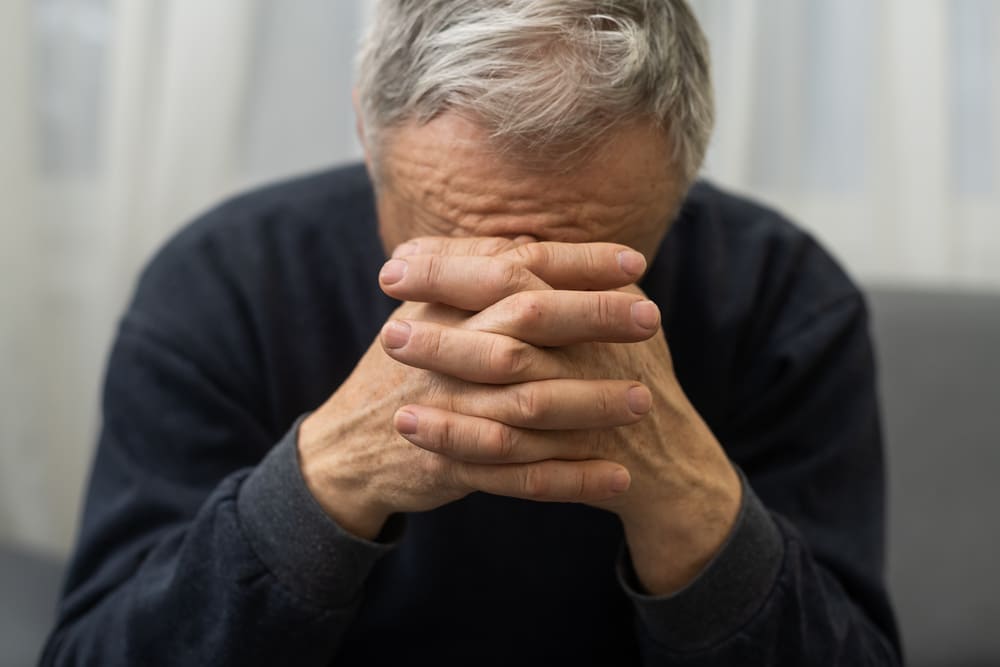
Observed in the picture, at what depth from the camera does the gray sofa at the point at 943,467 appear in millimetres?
1494

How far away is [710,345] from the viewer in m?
1.19

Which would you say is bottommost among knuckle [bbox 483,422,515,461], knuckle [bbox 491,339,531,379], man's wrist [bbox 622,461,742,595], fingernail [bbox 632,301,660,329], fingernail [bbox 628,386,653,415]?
man's wrist [bbox 622,461,742,595]

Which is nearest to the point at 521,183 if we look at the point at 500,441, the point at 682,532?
the point at 500,441

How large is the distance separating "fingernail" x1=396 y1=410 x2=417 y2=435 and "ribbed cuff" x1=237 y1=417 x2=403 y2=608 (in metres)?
0.14

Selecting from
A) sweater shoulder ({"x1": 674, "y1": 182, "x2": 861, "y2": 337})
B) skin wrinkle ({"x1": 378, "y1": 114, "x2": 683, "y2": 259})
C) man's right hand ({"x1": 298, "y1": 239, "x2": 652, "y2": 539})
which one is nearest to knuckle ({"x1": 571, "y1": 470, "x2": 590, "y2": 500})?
man's right hand ({"x1": 298, "y1": 239, "x2": 652, "y2": 539})

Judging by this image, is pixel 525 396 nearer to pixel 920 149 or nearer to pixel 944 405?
pixel 944 405

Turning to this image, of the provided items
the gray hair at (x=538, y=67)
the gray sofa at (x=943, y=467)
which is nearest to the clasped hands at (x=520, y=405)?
the gray hair at (x=538, y=67)

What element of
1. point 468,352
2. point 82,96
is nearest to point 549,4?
point 468,352

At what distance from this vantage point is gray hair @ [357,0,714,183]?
853 mm

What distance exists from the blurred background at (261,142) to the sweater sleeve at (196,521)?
0.48 m

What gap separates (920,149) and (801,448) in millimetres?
769

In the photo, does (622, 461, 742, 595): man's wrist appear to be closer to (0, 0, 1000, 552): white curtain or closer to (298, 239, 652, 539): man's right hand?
(298, 239, 652, 539): man's right hand

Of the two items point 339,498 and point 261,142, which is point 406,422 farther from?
point 261,142

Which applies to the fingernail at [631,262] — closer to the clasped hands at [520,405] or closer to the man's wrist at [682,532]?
the clasped hands at [520,405]
